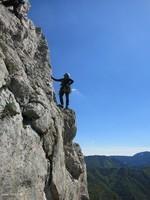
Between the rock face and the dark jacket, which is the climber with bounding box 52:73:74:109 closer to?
the dark jacket

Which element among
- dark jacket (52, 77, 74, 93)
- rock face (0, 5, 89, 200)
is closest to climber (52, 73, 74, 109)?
dark jacket (52, 77, 74, 93)

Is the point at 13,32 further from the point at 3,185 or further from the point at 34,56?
the point at 3,185

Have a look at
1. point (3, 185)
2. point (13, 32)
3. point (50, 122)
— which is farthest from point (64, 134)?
point (3, 185)

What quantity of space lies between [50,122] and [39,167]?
4.66m

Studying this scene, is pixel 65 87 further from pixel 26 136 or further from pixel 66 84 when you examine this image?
pixel 26 136

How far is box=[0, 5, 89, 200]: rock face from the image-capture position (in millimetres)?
19703

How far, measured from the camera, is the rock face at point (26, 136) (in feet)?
64.6

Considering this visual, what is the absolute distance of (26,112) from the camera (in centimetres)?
2309

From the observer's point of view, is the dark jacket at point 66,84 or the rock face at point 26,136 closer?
the rock face at point 26,136

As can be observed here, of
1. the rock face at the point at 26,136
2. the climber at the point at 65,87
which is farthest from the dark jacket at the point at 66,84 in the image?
the rock face at the point at 26,136

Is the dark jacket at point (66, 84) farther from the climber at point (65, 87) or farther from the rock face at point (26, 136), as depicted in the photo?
the rock face at point (26, 136)

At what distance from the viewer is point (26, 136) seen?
21672mm

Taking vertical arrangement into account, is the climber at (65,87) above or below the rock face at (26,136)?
above

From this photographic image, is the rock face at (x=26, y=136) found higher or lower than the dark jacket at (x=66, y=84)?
lower
